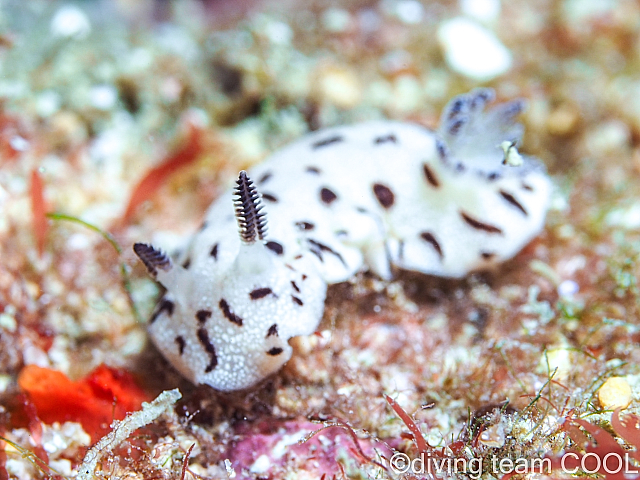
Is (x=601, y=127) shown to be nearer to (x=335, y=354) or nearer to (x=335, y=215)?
(x=335, y=215)

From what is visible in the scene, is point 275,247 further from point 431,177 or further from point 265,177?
point 431,177


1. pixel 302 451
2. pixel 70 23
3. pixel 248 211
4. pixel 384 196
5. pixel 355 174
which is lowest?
pixel 302 451

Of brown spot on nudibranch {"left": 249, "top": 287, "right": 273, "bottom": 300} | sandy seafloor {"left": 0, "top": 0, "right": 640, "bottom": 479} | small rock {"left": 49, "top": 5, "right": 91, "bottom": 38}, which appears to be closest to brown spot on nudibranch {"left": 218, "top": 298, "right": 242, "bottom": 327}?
brown spot on nudibranch {"left": 249, "top": 287, "right": 273, "bottom": 300}

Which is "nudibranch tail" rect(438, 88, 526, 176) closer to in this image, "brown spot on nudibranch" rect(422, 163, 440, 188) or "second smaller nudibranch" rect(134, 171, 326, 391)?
"brown spot on nudibranch" rect(422, 163, 440, 188)

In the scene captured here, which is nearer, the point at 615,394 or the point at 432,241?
the point at 615,394

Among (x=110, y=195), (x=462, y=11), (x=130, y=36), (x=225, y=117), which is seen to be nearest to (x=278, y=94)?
(x=225, y=117)

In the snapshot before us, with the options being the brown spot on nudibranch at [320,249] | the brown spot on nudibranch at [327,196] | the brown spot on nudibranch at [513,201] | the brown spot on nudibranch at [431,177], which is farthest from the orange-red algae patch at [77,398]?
the brown spot on nudibranch at [513,201]

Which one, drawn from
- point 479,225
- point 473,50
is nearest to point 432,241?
point 479,225

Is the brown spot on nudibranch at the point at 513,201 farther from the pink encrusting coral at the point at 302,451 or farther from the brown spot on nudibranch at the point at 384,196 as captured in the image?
the pink encrusting coral at the point at 302,451
